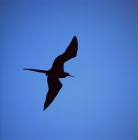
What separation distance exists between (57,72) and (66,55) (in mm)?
198

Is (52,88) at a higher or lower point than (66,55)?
lower

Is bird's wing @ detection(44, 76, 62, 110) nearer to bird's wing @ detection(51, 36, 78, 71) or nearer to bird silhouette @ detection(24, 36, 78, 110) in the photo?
bird silhouette @ detection(24, 36, 78, 110)

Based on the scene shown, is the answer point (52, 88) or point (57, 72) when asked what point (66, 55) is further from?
point (52, 88)

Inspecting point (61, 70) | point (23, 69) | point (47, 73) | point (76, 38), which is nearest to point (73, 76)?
point (61, 70)

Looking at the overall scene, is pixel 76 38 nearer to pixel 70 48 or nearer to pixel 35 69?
pixel 70 48

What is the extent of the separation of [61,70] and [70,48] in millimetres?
240

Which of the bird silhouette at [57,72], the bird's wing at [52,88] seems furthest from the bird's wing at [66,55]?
the bird's wing at [52,88]

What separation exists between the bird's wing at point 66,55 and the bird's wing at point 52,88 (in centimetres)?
12

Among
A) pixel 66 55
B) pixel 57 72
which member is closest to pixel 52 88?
pixel 57 72

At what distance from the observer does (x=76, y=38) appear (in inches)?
71.6

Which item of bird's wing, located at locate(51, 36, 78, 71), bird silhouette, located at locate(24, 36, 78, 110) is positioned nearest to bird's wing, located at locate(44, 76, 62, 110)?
bird silhouette, located at locate(24, 36, 78, 110)

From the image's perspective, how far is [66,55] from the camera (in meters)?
1.76

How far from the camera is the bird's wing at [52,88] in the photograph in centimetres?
182

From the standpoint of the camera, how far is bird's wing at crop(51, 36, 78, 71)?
1.76m
